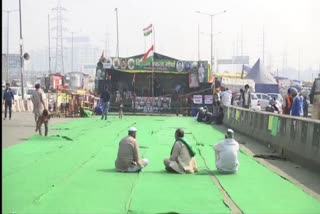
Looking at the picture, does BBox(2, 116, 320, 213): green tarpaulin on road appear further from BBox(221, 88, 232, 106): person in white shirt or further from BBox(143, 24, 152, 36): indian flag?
BBox(143, 24, 152, 36): indian flag

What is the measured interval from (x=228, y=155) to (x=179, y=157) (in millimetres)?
1032

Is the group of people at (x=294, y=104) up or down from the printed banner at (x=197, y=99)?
up

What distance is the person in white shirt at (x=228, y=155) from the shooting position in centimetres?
1155

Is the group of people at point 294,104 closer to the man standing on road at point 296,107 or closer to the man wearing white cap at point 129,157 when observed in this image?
the man standing on road at point 296,107

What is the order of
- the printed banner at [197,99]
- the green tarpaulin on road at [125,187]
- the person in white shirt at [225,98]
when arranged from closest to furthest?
the green tarpaulin on road at [125,187] < the person in white shirt at [225,98] < the printed banner at [197,99]

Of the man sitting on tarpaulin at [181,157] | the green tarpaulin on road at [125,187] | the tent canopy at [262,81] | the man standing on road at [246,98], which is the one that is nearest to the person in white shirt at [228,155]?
the green tarpaulin on road at [125,187]

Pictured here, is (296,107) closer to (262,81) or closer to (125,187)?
(125,187)

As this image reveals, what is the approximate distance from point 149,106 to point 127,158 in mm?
29724

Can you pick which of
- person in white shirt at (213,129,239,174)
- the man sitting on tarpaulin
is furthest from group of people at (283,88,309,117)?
the man sitting on tarpaulin

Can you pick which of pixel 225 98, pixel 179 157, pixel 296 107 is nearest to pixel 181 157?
pixel 179 157

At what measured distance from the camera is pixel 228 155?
11602 millimetres

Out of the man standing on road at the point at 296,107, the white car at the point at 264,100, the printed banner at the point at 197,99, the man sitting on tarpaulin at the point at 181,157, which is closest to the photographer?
the man sitting on tarpaulin at the point at 181,157

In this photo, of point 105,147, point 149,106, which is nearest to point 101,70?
point 149,106

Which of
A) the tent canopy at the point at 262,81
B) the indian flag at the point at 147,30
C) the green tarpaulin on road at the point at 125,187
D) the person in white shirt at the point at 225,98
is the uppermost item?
the indian flag at the point at 147,30
